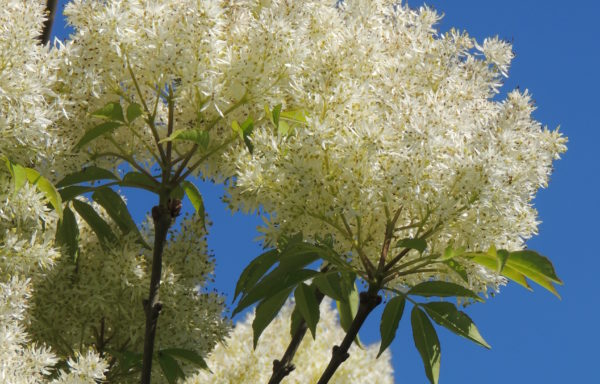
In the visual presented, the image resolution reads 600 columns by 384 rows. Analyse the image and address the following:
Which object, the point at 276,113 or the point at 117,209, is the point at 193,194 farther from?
the point at 276,113

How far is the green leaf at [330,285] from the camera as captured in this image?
304cm

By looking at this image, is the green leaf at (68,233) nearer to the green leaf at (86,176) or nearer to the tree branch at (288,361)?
the green leaf at (86,176)

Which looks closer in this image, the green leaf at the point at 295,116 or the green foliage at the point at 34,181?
the green foliage at the point at 34,181

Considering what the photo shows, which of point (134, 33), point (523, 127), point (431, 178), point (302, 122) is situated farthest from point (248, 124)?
point (523, 127)

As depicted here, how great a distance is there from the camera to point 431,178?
2.82m

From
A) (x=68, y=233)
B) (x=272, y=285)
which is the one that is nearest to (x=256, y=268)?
(x=272, y=285)

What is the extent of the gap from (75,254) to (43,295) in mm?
231

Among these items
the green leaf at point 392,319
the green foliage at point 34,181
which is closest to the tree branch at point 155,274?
the green foliage at point 34,181

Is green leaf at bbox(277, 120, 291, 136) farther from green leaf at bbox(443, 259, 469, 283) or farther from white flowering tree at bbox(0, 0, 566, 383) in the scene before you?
green leaf at bbox(443, 259, 469, 283)

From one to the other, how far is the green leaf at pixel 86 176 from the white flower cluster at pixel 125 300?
40 centimetres

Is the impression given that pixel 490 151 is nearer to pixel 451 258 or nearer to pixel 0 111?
pixel 451 258

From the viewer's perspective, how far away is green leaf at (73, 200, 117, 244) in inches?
144

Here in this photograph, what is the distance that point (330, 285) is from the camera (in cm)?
310

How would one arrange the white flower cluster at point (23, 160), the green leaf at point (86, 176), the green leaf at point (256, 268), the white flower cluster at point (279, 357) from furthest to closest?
the white flower cluster at point (279, 357) → the green leaf at point (86, 176) → the green leaf at point (256, 268) → the white flower cluster at point (23, 160)
